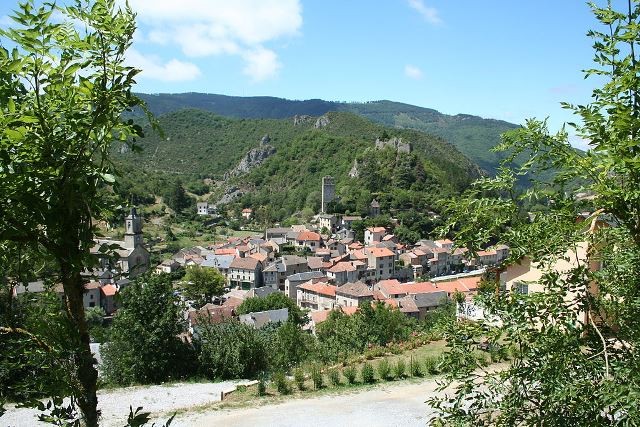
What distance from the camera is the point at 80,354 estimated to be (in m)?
1.64

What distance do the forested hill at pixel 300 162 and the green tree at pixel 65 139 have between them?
59.4 metres

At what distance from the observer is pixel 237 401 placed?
31.7ft

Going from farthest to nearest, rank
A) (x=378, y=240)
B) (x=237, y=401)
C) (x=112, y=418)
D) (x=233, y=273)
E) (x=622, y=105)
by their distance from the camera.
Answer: (x=378, y=240)
(x=233, y=273)
(x=237, y=401)
(x=112, y=418)
(x=622, y=105)

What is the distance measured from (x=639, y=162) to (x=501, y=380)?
46.7 inches

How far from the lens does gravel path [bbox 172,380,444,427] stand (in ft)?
27.1

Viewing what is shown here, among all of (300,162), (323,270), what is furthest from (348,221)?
(300,162)

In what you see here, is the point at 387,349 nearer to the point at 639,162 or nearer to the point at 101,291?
the point at 639,162

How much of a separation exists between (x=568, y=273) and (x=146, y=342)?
11.5 metres

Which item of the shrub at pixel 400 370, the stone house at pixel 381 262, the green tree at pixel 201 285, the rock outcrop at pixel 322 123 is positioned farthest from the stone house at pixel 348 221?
the rock outcrop at pixel 322 123

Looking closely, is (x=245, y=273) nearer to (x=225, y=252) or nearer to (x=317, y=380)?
(x=225, y=252)

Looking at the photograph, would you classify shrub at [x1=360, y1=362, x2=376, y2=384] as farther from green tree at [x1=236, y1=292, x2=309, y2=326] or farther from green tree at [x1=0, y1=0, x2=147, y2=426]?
green tree at [x1=236, y1=292, x2=309, y2=326]

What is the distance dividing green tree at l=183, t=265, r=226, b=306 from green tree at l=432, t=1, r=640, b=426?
138 feet

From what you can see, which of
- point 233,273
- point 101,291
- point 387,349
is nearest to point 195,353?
point 387,349

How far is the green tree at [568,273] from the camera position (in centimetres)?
211
